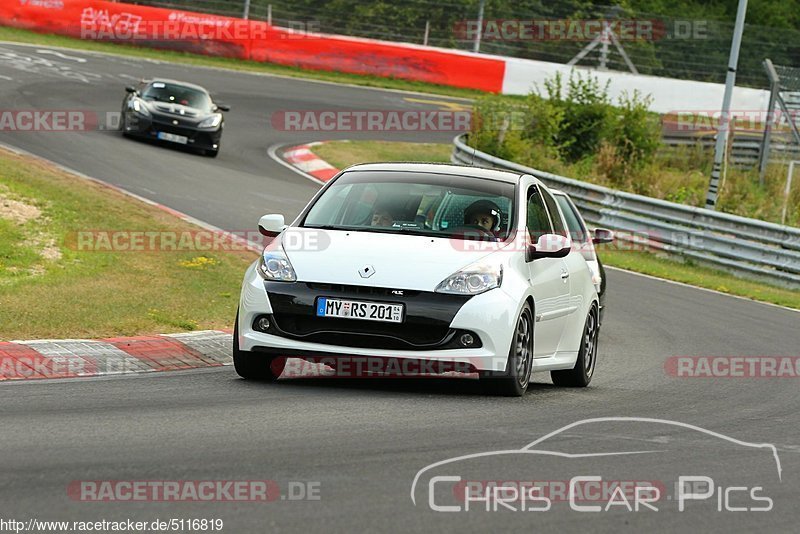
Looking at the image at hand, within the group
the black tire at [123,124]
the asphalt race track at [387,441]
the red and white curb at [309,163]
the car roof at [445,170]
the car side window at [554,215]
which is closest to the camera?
the asphalt race track at [387,441]

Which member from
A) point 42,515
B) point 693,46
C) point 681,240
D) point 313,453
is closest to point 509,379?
point 313,453

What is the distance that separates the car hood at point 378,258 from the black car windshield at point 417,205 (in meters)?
0.27

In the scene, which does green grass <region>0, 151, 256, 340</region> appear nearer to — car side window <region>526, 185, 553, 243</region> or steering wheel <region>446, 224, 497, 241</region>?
steering wheel <region>446, 224, 497, 241</region>

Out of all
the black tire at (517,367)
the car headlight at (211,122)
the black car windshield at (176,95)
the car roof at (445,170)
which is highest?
the car roof at (445,170)

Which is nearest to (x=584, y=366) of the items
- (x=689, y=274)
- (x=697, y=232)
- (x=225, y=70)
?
(x=689, y=274)

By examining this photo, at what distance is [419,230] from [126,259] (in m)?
5.54

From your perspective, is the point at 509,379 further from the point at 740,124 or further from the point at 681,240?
the point at 740,124

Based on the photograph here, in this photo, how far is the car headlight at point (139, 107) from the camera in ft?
87.2

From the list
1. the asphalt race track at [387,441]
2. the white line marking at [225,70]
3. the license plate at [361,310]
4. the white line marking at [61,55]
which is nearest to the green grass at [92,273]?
the asphalt race track at [387,441]

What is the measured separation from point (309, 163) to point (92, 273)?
49.9 feet

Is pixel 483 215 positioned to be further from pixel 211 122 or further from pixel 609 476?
pixel 211 122

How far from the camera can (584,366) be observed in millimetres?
10406

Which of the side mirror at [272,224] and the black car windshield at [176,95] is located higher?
the side mirror at [272,224]

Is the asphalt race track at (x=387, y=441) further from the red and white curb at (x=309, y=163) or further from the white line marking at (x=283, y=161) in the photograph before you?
the red and white curb at (x=309, y=163)
